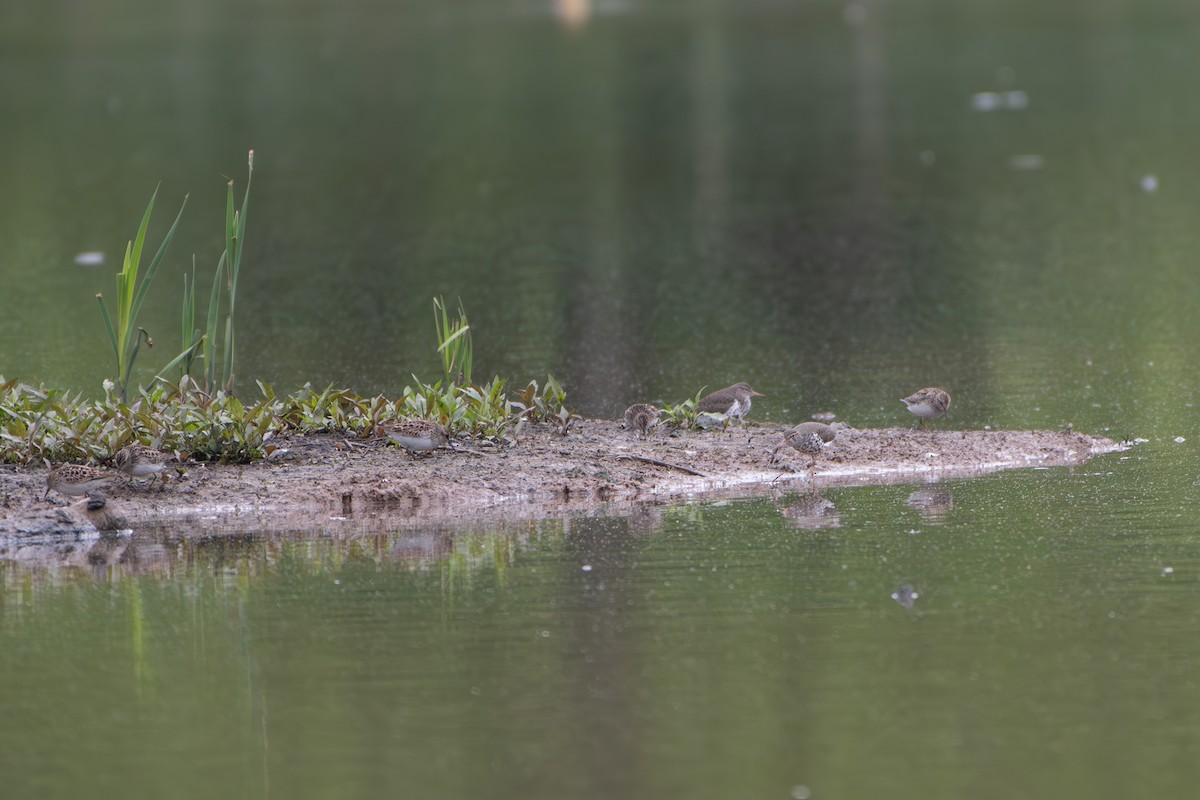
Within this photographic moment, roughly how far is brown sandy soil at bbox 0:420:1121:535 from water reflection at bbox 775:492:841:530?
0.94 feet

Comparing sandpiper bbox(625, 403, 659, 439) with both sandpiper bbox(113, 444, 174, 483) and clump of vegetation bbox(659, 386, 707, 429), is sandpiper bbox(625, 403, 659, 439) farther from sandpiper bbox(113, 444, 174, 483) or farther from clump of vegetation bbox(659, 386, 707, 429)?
sandpiper bbox(113, 444, 174, 483)

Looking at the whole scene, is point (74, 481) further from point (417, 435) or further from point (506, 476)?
point (506, 476)

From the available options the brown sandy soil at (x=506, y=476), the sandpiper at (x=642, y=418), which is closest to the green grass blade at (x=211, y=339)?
the brown sandy soil at (x=506, y=476)

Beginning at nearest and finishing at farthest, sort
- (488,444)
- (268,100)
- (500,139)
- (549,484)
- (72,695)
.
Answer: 1. (72,695)
2. (549,484)
3. (488,444)
4. (500,139)
5. (268,100)

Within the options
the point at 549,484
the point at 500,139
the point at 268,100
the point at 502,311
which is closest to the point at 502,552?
the point at 549,484

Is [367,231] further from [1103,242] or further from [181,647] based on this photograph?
[181,647]

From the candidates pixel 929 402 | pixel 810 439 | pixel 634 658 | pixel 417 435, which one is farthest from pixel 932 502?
pixel 634 658

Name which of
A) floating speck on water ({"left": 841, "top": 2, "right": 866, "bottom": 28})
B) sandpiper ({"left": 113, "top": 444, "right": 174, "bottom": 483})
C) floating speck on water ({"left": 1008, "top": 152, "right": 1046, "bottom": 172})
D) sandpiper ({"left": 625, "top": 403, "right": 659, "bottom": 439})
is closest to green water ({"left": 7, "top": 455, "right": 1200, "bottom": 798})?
sandpiper ({"left": 113, "top": 444, "right": 174, "bottom": 483})

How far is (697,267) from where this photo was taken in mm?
15930

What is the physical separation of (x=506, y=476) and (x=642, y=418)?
1118 mm

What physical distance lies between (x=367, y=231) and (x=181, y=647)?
12.4 meters

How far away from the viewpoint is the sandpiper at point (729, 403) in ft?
31.3

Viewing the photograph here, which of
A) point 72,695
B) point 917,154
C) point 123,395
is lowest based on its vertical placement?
point 72,695

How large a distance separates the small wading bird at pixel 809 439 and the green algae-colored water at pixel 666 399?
1.73 ft
